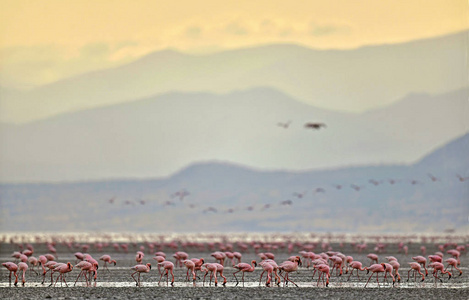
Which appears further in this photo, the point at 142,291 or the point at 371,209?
the point at 371,209

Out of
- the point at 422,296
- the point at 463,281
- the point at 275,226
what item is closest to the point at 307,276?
the point at 463,281

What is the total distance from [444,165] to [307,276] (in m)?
166

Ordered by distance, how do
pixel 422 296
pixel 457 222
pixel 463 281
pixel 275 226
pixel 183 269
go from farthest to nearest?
pixel 275 226 → pixel 457 222 → pixel 183 269 → pixel 463 281 → pixel 422 296

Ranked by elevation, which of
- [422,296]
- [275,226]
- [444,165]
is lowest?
[422,296]

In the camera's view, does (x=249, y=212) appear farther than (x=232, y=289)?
Yes

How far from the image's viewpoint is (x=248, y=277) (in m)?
35.9

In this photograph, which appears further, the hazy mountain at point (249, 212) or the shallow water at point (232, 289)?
the hazy mountain at point (249, 212)

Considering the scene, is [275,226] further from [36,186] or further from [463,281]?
[463,281]

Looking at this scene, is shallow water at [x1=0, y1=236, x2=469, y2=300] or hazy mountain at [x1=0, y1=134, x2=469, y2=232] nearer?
shallow water at [x1=0, y1=236, x2=469, y2=300]

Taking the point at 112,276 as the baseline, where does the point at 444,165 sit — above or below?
above

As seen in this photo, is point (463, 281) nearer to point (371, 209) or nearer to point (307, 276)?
point (307, 276)

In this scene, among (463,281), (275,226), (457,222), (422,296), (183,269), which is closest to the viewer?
(422,296)

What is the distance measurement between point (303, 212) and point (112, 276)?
6068 inches

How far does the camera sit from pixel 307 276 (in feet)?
118
